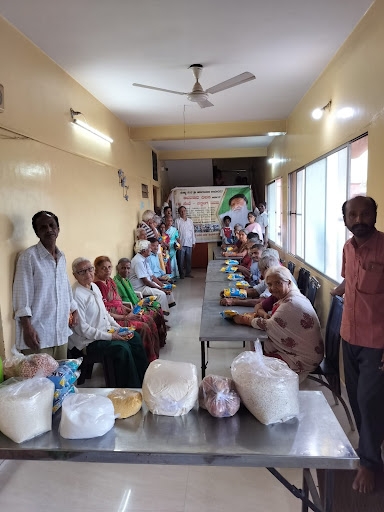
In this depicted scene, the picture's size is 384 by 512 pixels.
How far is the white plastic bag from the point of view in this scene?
4.03 feet

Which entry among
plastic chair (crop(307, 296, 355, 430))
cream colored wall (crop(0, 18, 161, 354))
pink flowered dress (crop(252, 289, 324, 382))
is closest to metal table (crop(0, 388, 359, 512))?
pink flowered dress (crop(252, 289, 324, 382))

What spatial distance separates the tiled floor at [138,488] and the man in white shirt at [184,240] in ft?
19.5

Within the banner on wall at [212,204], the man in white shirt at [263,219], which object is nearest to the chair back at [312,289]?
the man in white shirt at [263,219]

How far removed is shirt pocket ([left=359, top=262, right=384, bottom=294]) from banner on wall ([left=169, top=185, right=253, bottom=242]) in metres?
6.67

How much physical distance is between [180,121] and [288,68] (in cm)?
233

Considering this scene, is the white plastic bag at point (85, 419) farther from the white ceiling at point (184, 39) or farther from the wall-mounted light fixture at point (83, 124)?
the wall-mounted light fixture at point (83, 124)

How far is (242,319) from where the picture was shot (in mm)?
2633

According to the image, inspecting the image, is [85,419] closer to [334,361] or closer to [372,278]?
[372,278]

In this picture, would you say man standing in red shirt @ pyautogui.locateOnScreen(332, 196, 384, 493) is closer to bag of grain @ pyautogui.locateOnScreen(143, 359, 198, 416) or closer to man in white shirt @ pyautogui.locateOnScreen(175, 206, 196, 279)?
bag of grain @ pyautogui.locateOnScreen(143, 359, 198, 416)

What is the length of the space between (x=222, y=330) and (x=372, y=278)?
1014 mm

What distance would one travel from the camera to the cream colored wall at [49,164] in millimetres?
2434

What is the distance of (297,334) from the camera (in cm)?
234

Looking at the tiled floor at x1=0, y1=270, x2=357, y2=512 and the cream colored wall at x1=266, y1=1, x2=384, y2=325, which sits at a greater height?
the cream colored wall at x1=266, y1=1, x2=384, y2=325

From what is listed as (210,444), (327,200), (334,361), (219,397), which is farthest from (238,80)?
(210,444)
